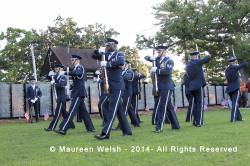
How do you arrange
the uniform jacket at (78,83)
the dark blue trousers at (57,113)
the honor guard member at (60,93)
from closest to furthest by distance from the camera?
1. the uniform jacket at (78,83)
2. the dark blue trousers at (57,113)
3. the honor guard member at (60,93)

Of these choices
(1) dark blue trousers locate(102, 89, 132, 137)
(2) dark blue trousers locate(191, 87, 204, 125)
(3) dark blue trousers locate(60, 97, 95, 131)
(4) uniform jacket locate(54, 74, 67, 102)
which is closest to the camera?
(1) dark blue trousers locate(102, 89, 132, 137)

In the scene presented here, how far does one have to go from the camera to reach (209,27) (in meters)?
37.1

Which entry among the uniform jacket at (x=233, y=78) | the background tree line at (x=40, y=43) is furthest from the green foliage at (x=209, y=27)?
the uniform jacket at (x=233, y=78)

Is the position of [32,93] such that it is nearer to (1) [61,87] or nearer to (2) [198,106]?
(1) [61,87]

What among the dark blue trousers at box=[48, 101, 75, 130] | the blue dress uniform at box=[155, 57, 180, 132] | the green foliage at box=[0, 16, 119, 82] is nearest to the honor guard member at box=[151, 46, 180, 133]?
the blue dress uniform at box=[155, 57, 180, 132]

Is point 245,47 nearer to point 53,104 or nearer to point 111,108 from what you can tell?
point 53,104

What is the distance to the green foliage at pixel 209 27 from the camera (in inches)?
Answer: 1398

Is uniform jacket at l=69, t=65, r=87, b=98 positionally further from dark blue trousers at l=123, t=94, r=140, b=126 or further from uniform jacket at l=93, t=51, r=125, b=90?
dark blue trousers at l=123, t=94, r=140, b=126

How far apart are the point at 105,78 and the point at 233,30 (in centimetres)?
2784

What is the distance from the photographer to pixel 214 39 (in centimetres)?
3884

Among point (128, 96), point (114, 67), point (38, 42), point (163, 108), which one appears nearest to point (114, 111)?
point (114, 67)

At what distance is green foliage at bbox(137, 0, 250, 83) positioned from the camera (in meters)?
35.5

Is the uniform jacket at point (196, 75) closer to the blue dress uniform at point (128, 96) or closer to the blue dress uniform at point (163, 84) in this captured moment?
the blue dress uniform at point (163, 84)

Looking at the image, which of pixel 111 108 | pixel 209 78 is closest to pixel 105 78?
pixel 111 108
